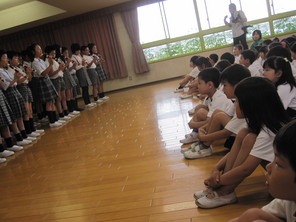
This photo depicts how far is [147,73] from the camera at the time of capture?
8.57 metres

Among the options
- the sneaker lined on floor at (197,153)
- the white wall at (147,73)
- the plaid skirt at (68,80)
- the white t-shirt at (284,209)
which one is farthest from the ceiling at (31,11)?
the white t-shirt at (284,209)

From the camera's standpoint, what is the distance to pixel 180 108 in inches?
182

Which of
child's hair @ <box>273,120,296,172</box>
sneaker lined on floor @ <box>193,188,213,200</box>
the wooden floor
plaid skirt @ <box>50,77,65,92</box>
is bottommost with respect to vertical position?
the wooden floor

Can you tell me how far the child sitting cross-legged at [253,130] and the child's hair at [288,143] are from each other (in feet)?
1.89

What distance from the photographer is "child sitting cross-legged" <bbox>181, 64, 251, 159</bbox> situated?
82.4 inches

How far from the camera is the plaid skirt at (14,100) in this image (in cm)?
425

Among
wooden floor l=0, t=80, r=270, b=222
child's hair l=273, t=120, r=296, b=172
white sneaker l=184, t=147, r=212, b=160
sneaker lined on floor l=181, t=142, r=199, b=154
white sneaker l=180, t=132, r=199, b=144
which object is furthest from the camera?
white sneaker l=180, t=132, r=199, b=144

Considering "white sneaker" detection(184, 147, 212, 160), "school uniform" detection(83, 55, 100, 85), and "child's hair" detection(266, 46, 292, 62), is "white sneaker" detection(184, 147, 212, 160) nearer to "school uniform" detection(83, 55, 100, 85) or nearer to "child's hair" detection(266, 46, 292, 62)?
"child's hair" detection(266, 46, 292, 62)

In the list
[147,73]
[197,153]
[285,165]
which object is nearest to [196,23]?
[147,73]

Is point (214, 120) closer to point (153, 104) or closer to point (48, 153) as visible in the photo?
point (48, 153)

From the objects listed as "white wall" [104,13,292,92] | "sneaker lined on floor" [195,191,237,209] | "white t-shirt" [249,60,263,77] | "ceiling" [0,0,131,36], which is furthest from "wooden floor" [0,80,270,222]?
"white wall" [104,13,292,92]

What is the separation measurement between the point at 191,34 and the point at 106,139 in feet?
17.4

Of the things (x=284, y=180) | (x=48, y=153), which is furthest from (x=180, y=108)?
(x=284, y=180)

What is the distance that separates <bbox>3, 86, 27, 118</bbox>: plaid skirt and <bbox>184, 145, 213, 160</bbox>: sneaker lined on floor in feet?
8.93
